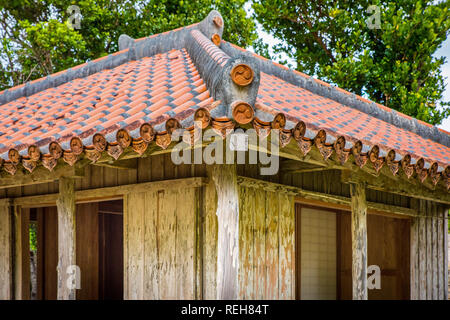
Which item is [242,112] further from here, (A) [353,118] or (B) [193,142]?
(A) [353,118]

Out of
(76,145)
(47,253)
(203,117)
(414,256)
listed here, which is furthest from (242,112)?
(47,253)

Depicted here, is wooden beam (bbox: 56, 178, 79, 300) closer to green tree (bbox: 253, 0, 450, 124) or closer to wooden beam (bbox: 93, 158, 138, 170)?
wooden beam (bbox: 93, 158, 138, 170)

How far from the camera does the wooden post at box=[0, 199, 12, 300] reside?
279 inches

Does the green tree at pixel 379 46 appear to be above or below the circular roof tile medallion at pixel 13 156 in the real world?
above

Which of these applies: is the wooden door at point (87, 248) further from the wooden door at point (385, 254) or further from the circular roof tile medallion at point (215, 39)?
the wooden door at point (385, 254)

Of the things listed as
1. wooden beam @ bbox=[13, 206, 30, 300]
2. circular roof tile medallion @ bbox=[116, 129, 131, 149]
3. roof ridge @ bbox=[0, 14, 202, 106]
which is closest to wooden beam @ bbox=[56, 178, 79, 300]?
circular roof tile medallion @ bbox=[116, 129, 131, 149]

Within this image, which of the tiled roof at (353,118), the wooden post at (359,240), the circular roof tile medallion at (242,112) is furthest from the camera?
the tiled roof at (353,118)

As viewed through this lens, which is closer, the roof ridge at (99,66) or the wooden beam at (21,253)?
the wooden beam at (21,253)

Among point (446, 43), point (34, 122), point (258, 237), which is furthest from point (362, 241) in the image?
point (446, 43)

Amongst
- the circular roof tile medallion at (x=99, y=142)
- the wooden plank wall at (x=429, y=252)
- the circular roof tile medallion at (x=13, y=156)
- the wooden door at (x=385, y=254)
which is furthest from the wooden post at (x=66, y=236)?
the wooden plank wall at (x=429, y=252)

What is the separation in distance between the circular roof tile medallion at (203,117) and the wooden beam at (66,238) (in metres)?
2.35

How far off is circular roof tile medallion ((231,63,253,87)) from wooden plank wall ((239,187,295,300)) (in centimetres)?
200

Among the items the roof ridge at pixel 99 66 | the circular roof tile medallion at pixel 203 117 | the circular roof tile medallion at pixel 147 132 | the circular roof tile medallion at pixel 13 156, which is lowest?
the circular roof tile medallion at pixel 13 156

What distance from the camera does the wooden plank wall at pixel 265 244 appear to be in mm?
5355
